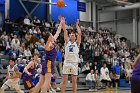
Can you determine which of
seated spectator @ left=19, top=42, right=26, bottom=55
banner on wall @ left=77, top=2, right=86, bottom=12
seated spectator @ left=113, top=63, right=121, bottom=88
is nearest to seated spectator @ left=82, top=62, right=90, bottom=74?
seated spectator @ left=113, top=63, right=121, bottom=88

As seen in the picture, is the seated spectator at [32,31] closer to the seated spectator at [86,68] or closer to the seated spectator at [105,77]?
the seated spectator at [86,68]

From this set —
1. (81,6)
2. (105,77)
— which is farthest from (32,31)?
(81,6)

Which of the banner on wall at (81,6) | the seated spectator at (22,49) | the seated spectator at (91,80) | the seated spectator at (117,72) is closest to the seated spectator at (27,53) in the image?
the seated spectator at (22,49)

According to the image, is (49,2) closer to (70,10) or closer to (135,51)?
(70,10)

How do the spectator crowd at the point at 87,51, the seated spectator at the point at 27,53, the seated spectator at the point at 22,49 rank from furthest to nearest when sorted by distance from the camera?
the spectator crowd at the point at 87,51 < the seated spectator at the point at 22,49 < the seated spectator at the point at 27,53

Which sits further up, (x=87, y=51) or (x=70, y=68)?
(x=87, y=51)

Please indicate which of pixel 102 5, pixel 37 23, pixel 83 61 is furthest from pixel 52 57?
pixel 102 5

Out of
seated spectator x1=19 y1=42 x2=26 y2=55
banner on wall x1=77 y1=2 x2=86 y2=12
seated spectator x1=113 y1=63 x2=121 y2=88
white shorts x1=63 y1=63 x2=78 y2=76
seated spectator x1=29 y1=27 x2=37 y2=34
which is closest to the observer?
white shorts x1=63 y1=63 x2=78 y2=76

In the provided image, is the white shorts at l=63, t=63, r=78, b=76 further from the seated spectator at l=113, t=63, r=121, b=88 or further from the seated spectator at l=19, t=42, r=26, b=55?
the seated spectator at l=113, t=63, r=121, b=88

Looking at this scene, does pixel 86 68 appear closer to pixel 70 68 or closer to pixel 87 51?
pixel 87 51

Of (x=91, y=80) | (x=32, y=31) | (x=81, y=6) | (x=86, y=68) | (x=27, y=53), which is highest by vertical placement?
(x=81, y=6)

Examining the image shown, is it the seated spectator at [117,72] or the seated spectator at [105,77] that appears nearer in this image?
the seated spectator at [105,77]

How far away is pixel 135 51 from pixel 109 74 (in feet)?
27.5

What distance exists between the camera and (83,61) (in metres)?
22.4
